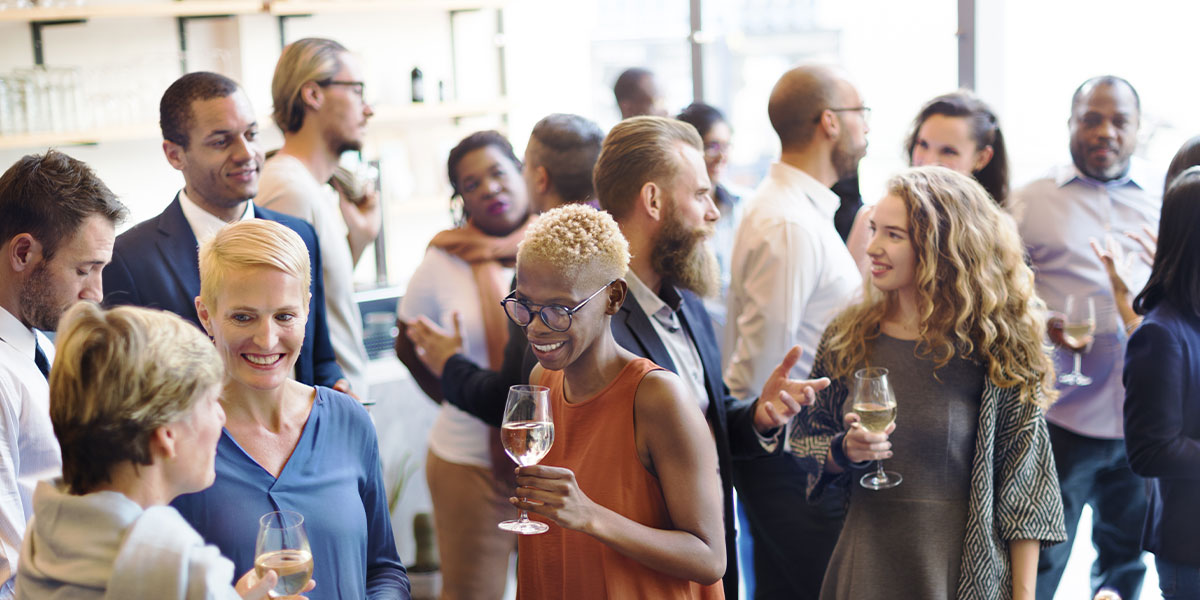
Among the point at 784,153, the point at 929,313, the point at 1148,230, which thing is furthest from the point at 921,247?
the point at 1148,230

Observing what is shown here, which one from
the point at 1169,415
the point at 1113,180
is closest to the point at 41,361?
the point at 1169,415

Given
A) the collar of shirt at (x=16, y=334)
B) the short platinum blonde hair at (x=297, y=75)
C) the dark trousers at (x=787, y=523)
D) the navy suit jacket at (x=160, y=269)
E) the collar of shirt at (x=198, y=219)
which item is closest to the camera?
the collar of shirt at (x=16, y=334)

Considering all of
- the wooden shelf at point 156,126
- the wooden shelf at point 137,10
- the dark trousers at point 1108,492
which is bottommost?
the dark trousers at point 1108,492

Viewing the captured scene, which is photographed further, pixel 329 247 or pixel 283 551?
pixel 329 247

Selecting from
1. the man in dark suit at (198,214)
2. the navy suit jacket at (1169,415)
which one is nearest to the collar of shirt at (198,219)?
the man in dark suit at (198,214)

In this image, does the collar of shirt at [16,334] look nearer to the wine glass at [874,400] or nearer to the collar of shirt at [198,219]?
the collar of shirt at [198,219]

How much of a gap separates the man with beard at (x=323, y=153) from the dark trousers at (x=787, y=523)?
1.23 metres

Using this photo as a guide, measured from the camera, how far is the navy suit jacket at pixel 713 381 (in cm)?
222

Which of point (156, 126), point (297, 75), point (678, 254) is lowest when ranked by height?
point (678, 254)

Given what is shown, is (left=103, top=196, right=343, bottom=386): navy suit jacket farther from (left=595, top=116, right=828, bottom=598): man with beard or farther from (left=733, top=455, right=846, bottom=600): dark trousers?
(left=733, top=455, right=846, bottom=600): dark trousers

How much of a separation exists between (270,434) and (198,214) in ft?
3.66

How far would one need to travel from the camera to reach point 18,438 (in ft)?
6.05

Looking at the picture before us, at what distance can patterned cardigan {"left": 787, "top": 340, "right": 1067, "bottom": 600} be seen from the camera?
227 cm

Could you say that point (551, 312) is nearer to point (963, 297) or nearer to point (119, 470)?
point (119, 470)
